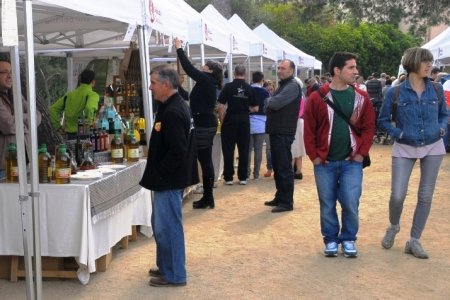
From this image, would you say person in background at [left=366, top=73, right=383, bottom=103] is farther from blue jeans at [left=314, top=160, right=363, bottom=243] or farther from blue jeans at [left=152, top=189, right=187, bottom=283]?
blue jeans at [left=152, top=189, right=187, bottom=283]

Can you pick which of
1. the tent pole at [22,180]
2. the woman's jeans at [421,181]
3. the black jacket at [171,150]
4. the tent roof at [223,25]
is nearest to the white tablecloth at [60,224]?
the black jacket at [171,150]

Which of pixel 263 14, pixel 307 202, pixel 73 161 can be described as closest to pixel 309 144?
pixel 73 161

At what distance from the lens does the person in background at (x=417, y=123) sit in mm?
5320

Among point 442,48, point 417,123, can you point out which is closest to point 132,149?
point 417,123

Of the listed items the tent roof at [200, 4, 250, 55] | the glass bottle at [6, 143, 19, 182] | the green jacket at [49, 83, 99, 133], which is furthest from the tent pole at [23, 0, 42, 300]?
the tent roof at [200, 4, 250, 55]

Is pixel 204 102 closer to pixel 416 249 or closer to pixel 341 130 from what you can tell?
pixel 341 130

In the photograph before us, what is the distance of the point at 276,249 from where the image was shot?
600 cm

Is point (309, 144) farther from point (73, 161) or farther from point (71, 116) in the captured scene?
point (71, 116)

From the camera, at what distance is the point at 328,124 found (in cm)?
536

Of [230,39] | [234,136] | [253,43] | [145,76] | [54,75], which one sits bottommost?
[234,136]

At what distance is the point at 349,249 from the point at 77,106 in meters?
3.68

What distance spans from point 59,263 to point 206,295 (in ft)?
3.98

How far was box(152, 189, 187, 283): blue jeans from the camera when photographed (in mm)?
4641

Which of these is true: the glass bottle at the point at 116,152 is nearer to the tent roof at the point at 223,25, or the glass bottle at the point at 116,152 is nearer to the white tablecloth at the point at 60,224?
the white tablecloth at the point at 60,224
